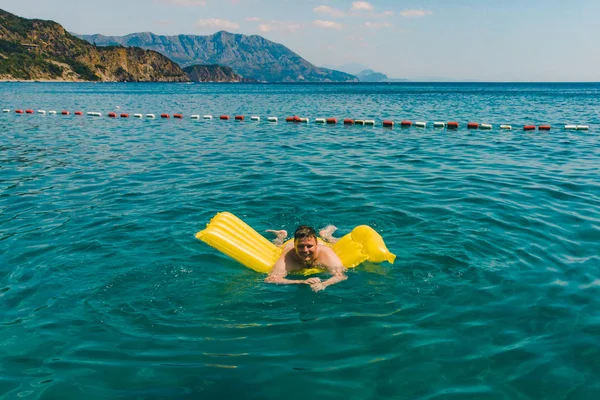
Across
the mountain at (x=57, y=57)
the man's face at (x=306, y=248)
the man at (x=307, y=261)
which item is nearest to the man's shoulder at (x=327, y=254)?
the man at (x=307, y=261)

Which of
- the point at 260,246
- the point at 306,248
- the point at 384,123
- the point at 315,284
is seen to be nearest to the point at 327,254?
the point at 306,248

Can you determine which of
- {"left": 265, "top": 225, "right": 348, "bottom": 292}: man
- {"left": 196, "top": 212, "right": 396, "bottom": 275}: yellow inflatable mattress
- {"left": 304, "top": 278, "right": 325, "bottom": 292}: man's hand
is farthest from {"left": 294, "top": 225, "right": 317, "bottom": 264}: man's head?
{"left": 196, "top": 212, "right": 396, "bottom": 275}: yellow inflatable mattress

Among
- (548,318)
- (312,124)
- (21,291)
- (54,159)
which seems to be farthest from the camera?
(312,124)

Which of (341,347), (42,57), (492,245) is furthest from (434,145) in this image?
(42,57)

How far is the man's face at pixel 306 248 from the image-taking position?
6.70m

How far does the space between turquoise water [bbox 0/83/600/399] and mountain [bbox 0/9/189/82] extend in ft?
440

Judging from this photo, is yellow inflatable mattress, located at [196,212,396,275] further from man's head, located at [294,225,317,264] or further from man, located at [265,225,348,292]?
man's head, located at [294,225,317,264]

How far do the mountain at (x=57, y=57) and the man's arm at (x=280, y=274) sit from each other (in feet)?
456

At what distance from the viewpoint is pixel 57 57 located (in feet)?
491

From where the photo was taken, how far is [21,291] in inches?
257

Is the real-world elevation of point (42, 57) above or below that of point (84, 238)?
above

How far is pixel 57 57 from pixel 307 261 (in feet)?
558

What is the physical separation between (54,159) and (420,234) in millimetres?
13426

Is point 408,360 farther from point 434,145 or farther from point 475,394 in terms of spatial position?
point 434,145
